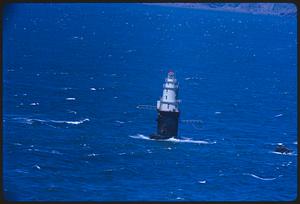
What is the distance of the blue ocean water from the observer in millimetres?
36781

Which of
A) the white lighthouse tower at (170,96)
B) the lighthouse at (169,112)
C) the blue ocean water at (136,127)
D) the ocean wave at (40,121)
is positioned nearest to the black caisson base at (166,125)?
the lighthouse at (169,112)

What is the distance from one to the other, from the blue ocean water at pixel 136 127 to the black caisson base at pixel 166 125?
35.2 inches

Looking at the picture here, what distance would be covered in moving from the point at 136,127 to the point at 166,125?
15.6 feet

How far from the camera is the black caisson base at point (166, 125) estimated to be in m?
48.7

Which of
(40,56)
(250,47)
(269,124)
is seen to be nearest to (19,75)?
(40,56)

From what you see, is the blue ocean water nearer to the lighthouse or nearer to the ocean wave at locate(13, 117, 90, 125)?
the ocean wave at locate(13, 117, 90, 125)

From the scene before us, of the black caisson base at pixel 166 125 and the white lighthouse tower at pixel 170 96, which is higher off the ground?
the white lighthouse tower at pixel 170 96

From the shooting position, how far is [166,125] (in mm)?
49062

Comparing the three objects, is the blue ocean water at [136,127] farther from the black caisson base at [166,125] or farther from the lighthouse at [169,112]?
the lighthouse at [169,112]

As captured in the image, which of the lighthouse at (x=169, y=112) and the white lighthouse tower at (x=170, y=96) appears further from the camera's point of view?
the white lighthouse tower at (x=170, y=96)

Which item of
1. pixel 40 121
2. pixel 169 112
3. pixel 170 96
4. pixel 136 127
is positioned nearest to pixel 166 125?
pixel 169 112

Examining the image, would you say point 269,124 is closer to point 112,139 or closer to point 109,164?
point 112,139

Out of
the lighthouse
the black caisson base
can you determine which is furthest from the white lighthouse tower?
the black caisson base

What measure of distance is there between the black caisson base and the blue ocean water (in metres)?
0.89
